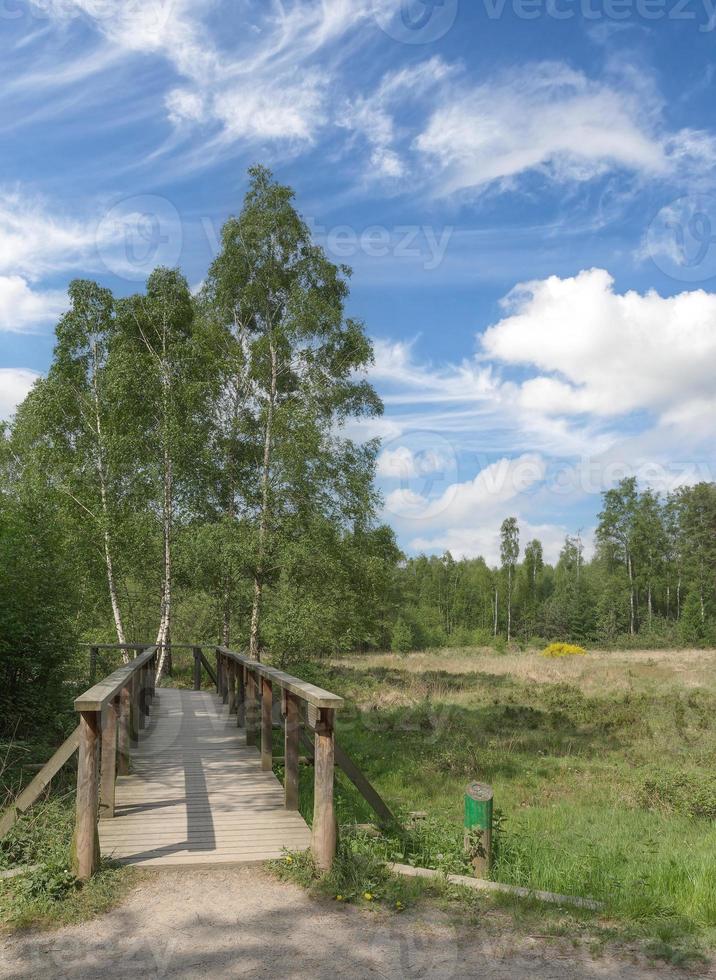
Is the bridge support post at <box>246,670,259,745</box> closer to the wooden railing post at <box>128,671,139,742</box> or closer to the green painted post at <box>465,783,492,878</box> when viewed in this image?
the wooden railing post at <box>128,671,139,742</box>

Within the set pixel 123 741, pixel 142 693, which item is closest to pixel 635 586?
pixel 142 693

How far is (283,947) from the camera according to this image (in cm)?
412

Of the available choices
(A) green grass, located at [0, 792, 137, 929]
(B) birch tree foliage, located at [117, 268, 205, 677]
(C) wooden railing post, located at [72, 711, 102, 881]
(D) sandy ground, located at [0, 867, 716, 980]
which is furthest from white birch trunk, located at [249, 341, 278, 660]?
(D) sandy ground, located at [0, 867, 716, 980]

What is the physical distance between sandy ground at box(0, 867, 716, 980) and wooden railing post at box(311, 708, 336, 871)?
404 millimetres

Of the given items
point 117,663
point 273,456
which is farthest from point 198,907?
point 273,456

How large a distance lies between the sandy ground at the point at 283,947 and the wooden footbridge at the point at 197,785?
60 centimetres

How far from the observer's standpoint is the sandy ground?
3.88 metres

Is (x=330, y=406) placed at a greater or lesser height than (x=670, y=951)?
greater

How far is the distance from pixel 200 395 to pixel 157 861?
17.4 m

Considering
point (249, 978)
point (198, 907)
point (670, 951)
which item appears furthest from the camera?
point (198, 907)

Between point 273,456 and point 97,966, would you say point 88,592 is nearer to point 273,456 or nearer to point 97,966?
point 273,456

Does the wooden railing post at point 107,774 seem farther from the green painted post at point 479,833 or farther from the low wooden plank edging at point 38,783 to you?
the green painted post at point 479,833

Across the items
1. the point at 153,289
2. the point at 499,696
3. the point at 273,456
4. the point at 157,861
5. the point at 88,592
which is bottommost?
the point at 499,696

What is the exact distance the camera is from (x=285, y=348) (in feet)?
68.9
